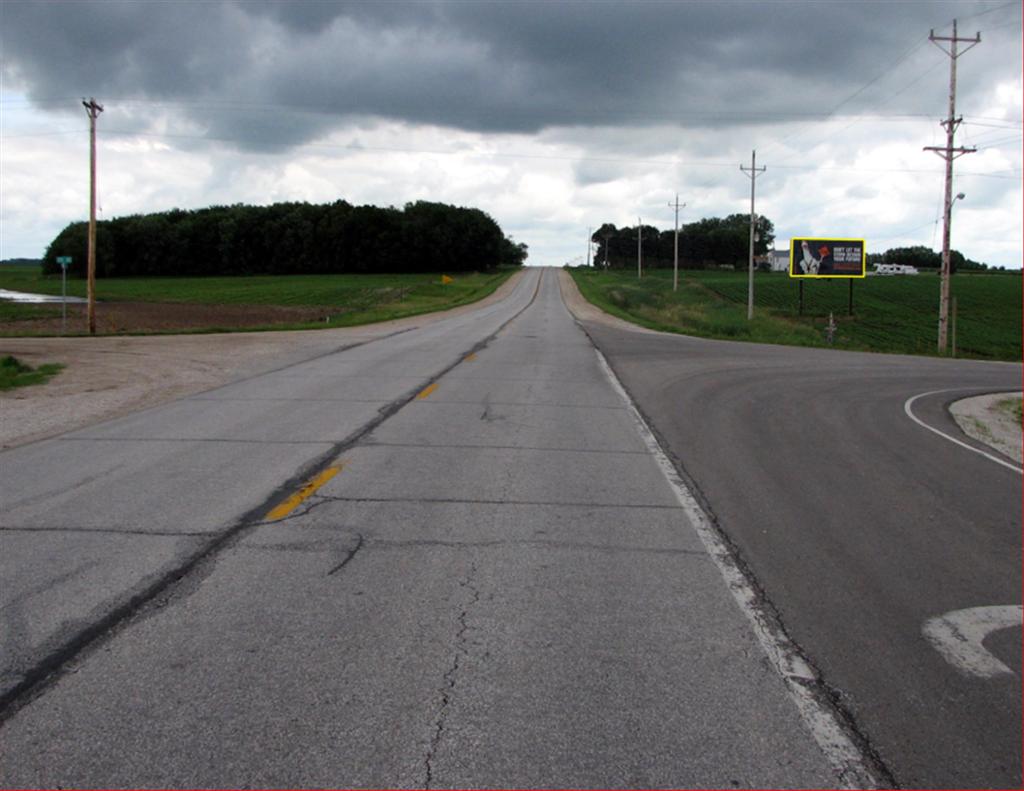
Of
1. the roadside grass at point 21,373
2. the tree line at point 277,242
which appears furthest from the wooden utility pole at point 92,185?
the tree line at point 277,242

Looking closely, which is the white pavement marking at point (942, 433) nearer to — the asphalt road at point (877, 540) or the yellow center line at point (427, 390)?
the asphalt road at point (877, 540)

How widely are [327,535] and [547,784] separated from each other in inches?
147

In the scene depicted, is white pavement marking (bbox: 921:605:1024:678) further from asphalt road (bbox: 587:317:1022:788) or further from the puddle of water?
the puddle of water

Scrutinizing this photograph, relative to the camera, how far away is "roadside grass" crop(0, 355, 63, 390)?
17188 mm

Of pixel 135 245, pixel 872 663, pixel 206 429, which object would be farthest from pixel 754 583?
pixel 135 245

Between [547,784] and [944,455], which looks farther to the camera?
[944,455]

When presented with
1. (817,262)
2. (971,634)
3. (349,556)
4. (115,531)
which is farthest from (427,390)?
(817,262)

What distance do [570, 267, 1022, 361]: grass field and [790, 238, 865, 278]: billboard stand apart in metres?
3.48

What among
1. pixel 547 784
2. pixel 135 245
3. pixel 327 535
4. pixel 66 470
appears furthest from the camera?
pixel 135 245

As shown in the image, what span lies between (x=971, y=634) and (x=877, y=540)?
2059 millimetres

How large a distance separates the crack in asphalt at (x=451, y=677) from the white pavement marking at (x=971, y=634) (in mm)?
2606

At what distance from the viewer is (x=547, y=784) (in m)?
3.52

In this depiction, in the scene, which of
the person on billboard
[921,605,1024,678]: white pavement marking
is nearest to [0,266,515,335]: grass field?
the person on billboard

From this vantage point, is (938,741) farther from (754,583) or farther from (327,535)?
(327,535)
